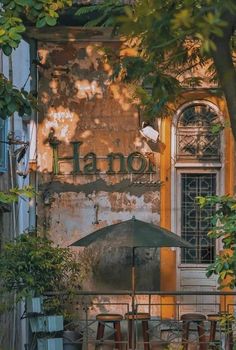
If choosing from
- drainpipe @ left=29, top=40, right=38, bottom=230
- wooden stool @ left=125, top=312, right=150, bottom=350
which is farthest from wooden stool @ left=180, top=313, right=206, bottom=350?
drainpipe @ left=29, top=40, right=38, bottom=230

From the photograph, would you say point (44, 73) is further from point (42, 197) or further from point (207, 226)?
point (207, 226)

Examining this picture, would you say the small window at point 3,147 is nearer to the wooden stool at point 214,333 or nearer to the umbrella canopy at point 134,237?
the umbrella canopy at point 134,237

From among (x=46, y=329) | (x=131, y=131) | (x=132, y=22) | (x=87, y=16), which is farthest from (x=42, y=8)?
(x=132, y=22)

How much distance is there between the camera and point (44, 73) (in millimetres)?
12523

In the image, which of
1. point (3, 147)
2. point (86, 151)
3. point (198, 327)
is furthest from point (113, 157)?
point (198, 327)

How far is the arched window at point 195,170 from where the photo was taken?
40.5 feet

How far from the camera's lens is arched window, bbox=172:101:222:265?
40.5 feet

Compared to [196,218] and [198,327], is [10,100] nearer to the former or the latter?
[196,218]

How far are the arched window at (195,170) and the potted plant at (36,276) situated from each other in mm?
2095

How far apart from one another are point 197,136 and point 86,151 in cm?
169

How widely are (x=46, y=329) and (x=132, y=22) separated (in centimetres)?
686

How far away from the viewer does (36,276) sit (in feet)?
36.0

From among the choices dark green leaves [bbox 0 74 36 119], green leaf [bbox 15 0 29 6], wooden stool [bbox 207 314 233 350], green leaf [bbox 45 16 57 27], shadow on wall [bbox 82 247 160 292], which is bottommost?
wooden stool [bbox 207 314 233 350]

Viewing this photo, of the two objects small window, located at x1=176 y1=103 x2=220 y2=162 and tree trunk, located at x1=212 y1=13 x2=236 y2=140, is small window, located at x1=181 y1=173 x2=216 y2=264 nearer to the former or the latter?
small window, located at x1=176 y1=103 x2=220 y2=162
